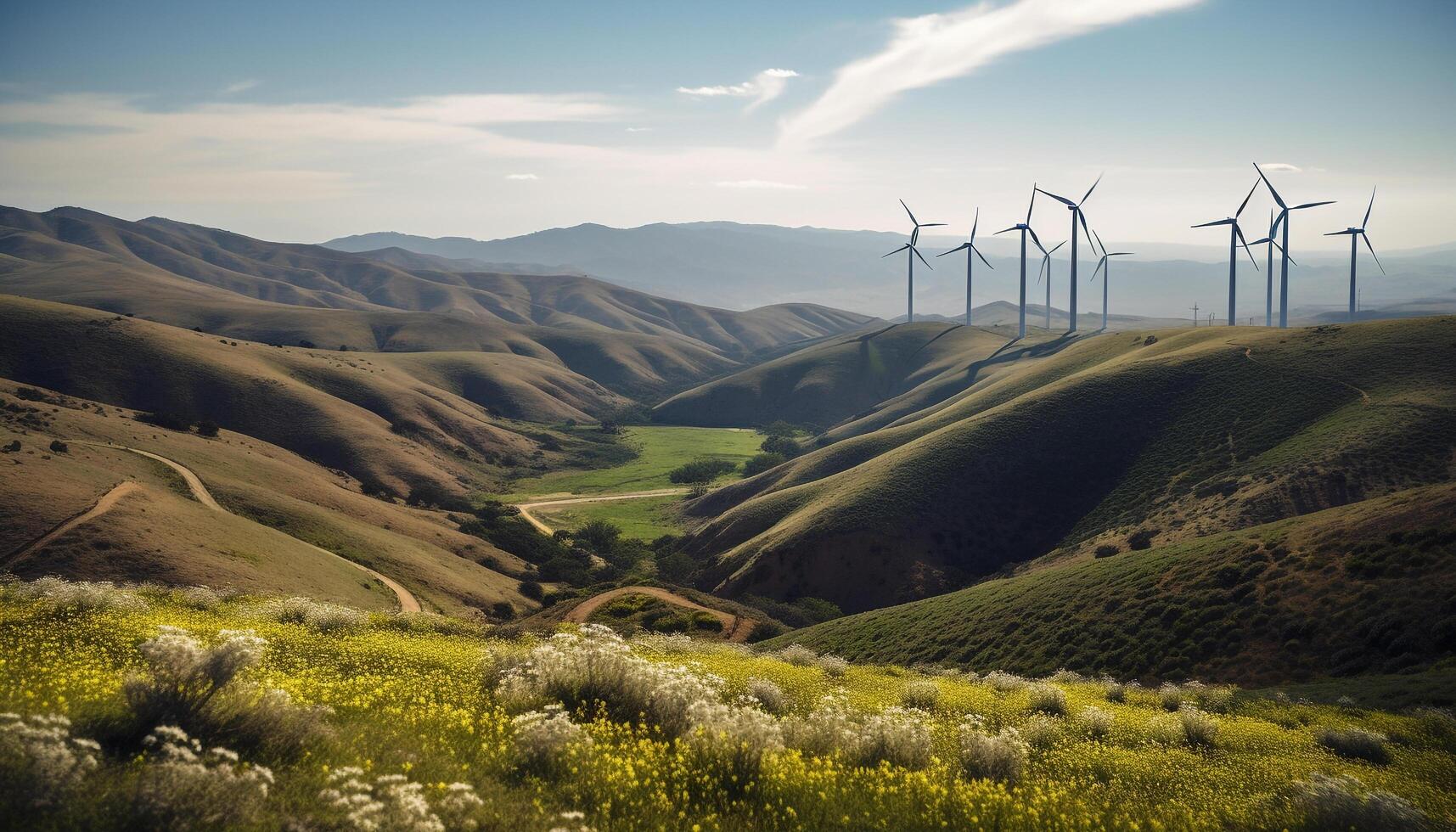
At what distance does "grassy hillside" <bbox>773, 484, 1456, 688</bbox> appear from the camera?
29.3 m

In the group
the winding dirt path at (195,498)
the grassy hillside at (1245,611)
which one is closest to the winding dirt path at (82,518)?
the winding dirt path at (195,498)

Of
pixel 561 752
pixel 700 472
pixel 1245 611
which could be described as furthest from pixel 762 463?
pixel 561 752

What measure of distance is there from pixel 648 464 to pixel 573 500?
33.3 m

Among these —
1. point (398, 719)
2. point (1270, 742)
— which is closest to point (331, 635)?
point (398, 719)

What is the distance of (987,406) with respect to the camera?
11506 cm

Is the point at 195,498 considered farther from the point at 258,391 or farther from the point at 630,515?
the point at 630,515

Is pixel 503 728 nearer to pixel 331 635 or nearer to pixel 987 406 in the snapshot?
pixel 331 635

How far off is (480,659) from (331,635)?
571 cm

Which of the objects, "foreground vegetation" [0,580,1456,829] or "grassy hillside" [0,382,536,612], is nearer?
"foreground vegetation" [0,580,1456,829]

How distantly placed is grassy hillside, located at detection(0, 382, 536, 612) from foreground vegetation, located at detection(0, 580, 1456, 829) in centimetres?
3548

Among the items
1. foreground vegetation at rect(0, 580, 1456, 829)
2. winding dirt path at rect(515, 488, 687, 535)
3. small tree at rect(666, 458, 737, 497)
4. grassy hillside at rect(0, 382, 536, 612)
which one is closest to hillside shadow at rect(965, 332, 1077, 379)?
small tree at rect(666, 458, 737, 497)

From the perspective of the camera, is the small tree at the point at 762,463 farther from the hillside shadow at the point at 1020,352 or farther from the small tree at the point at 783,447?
the hillside shadow at the point at 1020,352

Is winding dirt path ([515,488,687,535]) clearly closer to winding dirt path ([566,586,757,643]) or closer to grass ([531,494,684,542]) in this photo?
grass ([531,494,684,542])

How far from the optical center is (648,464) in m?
159
